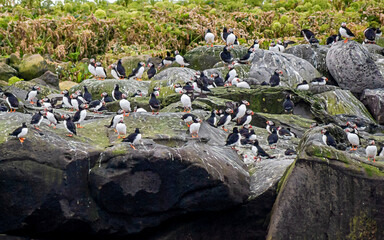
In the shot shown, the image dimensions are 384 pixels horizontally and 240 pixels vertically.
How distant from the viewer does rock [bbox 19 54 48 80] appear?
25.5 metres

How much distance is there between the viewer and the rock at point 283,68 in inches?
866

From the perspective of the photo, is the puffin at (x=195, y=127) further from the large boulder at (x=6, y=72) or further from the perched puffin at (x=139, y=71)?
the large boulder at (x=6, y=72)

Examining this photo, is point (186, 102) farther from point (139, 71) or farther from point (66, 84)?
point (66, 84)

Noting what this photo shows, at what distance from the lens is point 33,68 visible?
83.5 feet

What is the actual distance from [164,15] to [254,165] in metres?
20.9

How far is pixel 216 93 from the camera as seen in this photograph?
18328mm

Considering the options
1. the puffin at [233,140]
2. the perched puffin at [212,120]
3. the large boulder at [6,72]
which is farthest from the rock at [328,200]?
the large boulder at [6,72]

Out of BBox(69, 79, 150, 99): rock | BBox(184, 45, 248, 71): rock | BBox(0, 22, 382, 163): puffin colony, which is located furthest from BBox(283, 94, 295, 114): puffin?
BBox(184, 45, 248, 71): rock

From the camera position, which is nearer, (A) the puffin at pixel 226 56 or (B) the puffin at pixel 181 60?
(A) the puffin at pixel 226 56

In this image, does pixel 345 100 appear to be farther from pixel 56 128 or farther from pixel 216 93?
pixel 56 128

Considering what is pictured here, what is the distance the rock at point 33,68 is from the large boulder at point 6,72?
1.42ft

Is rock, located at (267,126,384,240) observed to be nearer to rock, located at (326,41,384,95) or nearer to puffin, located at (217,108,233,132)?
puffin, located at (217,108,233,132)

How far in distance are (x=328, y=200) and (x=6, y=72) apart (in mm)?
17996

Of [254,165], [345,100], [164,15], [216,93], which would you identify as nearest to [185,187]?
[254,165]
